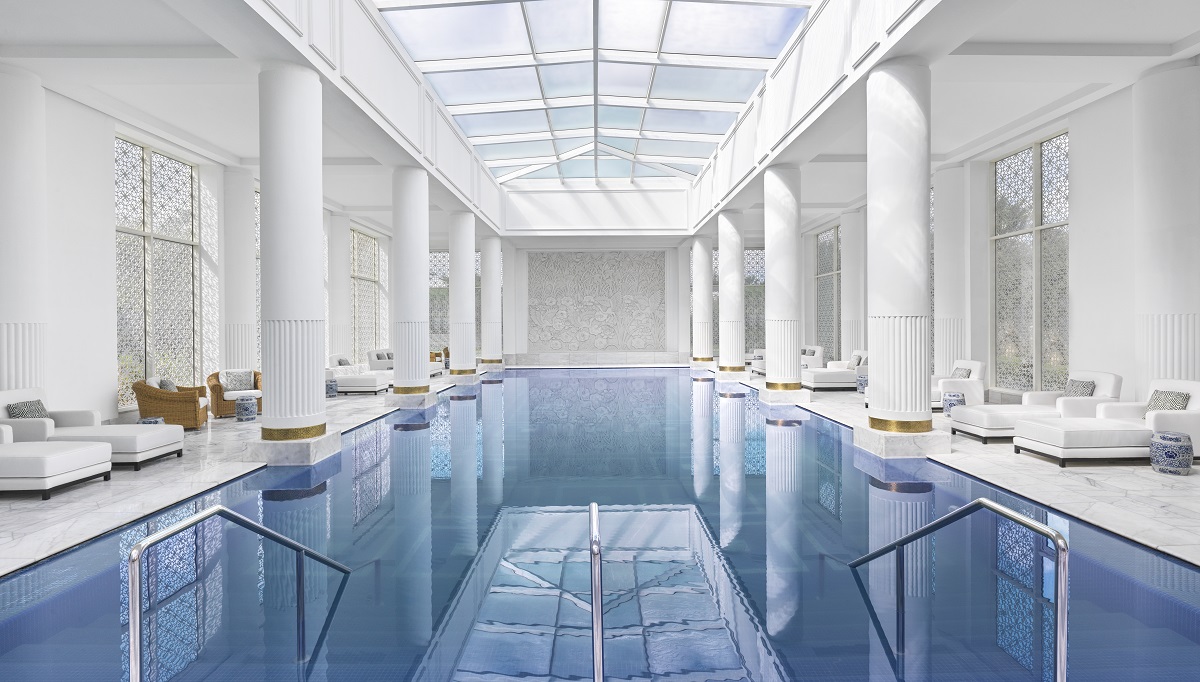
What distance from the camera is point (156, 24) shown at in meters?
8.56

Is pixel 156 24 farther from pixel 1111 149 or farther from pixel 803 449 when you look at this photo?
pixel 1111 149

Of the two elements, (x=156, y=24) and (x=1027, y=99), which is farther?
(x=1027, y=99)

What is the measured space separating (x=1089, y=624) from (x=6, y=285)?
11.9 metres

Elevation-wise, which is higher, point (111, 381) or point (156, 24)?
point (156, 24)

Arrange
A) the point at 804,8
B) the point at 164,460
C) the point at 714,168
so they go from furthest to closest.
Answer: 1. the point at 714,168
2. the point at 804,8
3. the point at 164,460

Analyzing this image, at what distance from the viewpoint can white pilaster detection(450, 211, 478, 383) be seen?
20.7 m

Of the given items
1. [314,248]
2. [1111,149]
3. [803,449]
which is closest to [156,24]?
[314,248]

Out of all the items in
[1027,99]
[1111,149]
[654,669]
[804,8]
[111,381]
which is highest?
[804,8]

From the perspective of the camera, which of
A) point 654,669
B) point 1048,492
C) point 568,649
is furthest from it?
point 1048,492

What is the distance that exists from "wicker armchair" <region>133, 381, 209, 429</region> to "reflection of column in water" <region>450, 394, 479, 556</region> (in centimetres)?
405

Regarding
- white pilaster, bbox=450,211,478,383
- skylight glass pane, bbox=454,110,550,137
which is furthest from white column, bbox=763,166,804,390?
white pilaster, bbox=450,211,478,383

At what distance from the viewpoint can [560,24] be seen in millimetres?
13086

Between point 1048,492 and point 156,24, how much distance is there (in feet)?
35.7

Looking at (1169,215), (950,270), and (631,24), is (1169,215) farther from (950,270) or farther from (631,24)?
(631,24)
